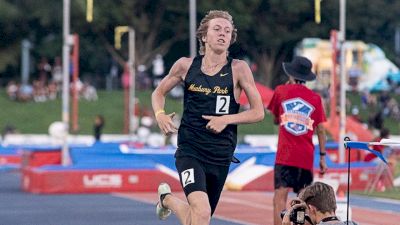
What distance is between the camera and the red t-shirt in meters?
14.4

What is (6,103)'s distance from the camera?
66938 millimetres

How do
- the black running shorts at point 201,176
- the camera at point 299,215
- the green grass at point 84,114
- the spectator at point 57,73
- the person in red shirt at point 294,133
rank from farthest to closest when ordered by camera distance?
the spectator at point 57,73, the green grass at point 84,114, the person in red shirt at point 294,133, the black running shorts at point 201,176, the camera at point 299,215

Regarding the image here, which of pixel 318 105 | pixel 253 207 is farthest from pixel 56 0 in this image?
pixel 318 105

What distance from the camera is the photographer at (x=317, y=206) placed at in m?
9.58

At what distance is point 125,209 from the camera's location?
21266 mm

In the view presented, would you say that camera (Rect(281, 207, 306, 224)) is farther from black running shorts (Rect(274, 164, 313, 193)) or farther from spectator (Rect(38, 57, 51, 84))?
spectator (Rect(38, 57, 51, 84))

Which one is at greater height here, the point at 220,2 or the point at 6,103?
the point at 220,2

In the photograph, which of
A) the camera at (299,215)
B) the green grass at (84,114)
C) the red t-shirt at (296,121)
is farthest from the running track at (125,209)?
the green grass at (84,114)

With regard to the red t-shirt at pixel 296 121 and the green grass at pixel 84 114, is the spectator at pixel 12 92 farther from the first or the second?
the red t-shirt at pixel 296 121

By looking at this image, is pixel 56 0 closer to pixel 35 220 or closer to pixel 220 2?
pixel 220 2

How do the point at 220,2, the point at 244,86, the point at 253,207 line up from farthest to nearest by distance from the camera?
the point at 220,2
the point at 253,207
the point at 244,86

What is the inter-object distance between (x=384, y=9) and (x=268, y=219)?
58418 millimetres

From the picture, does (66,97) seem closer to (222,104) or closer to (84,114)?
(222,104)

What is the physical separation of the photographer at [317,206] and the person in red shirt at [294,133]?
4593mm
